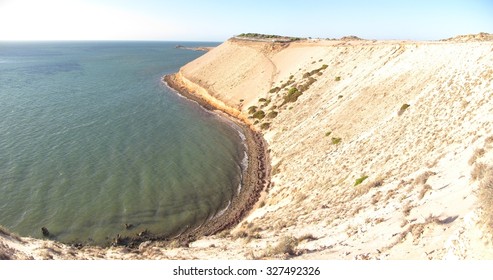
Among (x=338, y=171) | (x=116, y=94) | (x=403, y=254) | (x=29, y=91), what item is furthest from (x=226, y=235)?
(x=29, y=91)

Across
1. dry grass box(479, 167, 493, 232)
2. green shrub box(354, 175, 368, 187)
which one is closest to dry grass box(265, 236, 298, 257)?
dry grass box(479, 167, 493, 232)

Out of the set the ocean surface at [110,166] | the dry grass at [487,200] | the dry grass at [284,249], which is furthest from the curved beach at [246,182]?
the dry grass at [487,200]

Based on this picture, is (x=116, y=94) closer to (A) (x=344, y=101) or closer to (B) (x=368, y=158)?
(A) (x=344, y=101)

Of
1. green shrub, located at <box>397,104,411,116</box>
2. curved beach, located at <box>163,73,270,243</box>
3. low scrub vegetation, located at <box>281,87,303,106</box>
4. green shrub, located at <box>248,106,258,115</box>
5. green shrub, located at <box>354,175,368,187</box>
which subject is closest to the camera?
green shrub, located at <box>354,175,368,187</box>

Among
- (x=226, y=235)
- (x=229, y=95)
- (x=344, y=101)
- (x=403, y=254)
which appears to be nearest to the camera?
(x=403, y=254)

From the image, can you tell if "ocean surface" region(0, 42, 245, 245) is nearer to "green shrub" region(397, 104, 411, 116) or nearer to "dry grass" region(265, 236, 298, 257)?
"dry grass" region(265, 236, 298, 257)

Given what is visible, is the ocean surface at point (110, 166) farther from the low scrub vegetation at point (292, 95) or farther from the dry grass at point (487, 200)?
the dry grass at point (487, 200)
